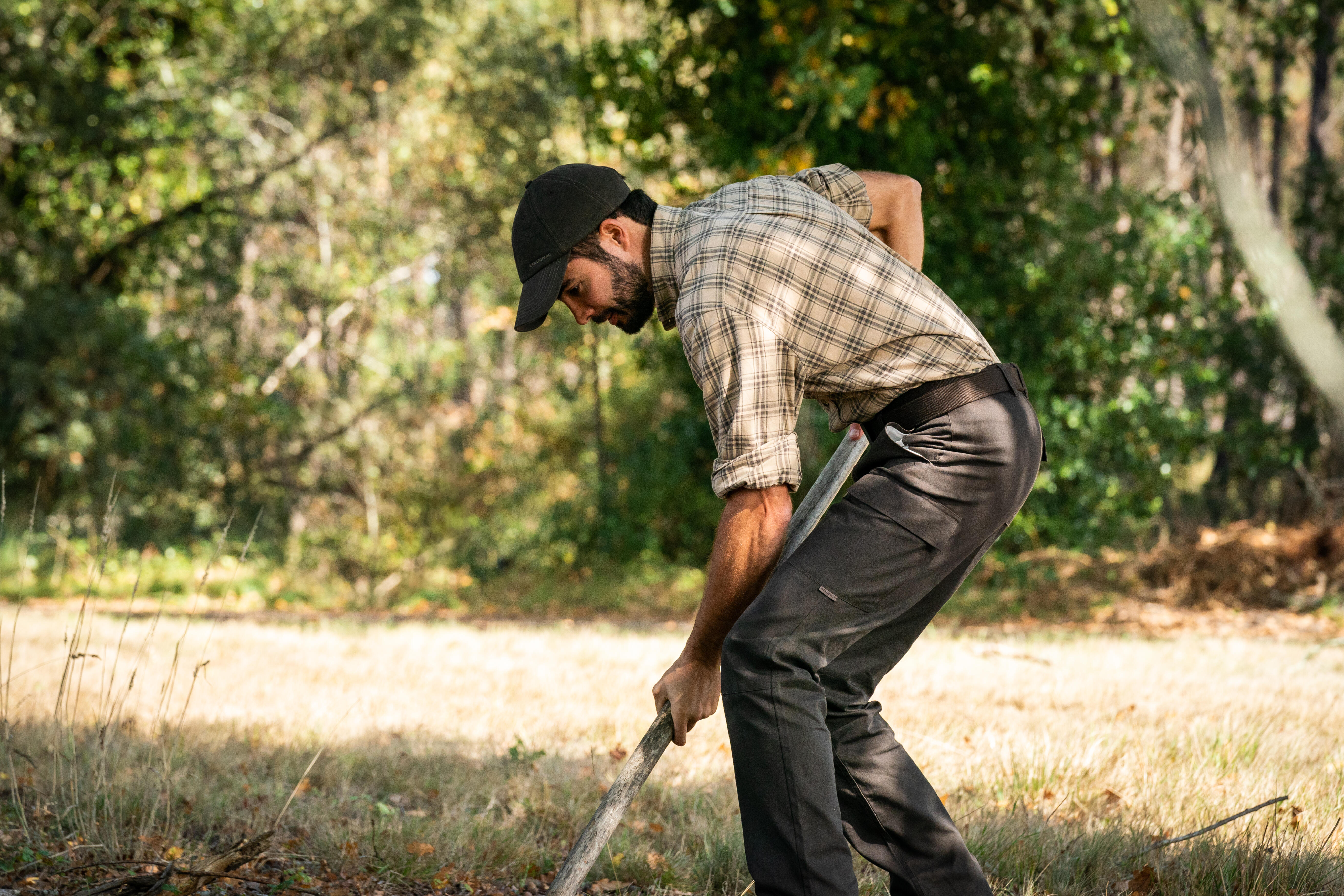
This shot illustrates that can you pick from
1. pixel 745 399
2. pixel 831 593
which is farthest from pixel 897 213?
pixel 831 593

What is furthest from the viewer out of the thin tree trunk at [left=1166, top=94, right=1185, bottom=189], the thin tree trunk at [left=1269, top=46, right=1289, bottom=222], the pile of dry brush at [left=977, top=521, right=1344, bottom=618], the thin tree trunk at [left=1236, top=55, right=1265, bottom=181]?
the thin tree trunk at [left=1166, top=94, right=1185, bottom=189]

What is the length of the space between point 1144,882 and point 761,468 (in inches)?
68.7

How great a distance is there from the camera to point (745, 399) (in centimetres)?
231

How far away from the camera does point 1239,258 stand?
33.3 feet

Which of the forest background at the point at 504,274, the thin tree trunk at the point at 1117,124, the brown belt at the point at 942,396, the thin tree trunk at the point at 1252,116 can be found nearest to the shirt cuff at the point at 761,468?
the brown belt at the point at 942,396

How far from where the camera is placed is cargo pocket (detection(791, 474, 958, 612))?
2.34 m

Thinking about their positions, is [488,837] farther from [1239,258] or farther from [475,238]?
[475,238]

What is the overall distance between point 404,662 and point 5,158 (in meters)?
10.1

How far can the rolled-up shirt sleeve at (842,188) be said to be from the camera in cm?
288

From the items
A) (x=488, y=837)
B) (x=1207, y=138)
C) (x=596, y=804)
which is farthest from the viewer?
(x=596, y=804)

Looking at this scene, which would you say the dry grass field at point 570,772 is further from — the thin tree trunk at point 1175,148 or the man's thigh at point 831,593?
the thin tree trunk at point 1175,148

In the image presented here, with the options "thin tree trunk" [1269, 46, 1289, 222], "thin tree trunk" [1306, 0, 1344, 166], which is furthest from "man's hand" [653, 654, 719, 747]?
"thin tree trunk" [1269, 46, 1289, 222]

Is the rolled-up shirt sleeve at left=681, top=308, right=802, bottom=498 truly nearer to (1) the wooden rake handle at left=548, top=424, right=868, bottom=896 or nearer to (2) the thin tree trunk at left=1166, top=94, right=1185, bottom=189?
(1) the wooden rake handle at left=548, top=424, right=868, bottom=896

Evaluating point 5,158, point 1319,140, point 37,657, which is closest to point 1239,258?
point 1319,140
